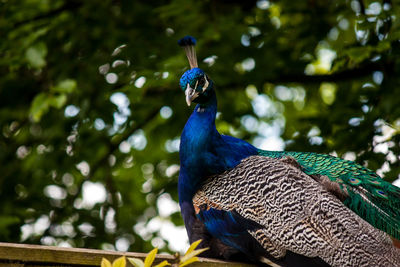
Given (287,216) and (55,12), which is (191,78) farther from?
(55,12)

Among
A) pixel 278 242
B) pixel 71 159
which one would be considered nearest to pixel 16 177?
pixel 71 159

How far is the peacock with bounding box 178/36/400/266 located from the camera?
8.27 feet

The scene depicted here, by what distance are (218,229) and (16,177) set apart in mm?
2844

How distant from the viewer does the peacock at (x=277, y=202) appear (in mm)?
2521

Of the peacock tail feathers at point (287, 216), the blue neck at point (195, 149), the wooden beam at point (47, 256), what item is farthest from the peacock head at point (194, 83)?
the wooden beam at point (47, 256)

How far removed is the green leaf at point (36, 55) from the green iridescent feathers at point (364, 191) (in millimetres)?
1702

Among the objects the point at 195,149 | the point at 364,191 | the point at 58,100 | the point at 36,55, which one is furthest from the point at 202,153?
the point at 36,55

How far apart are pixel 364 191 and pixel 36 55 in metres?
2.29

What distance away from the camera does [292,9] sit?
4766mm

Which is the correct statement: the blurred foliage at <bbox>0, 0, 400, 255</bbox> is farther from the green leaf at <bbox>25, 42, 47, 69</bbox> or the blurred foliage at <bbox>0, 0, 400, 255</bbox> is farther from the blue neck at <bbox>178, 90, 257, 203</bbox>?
the blue neck at <bbox>178, 90, 257, 203</bbox>

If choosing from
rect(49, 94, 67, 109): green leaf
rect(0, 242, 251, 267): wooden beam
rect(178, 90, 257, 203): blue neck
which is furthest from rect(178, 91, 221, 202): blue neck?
rect(0, 242, 251, 267): wooden beam

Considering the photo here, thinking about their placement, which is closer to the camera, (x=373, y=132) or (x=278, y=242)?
(x=278, y=242)

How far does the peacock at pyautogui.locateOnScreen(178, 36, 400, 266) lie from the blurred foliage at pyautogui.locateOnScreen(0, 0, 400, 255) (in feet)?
2.80

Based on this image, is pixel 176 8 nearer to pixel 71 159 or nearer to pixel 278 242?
pixel 71 159
